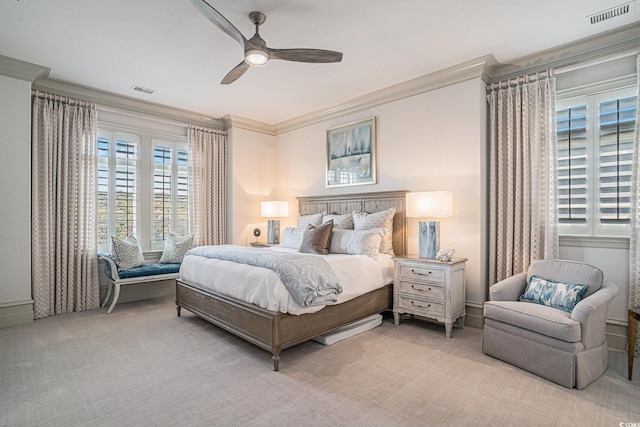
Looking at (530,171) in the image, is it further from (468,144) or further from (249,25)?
(249,25)

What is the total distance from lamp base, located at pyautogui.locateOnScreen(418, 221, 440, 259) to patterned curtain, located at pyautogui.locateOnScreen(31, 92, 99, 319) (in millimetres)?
4299

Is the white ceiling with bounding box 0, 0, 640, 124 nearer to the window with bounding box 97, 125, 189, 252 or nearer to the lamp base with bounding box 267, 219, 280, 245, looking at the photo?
the window with bounding box 97, 125, 189, 252

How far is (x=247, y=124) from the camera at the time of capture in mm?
5941

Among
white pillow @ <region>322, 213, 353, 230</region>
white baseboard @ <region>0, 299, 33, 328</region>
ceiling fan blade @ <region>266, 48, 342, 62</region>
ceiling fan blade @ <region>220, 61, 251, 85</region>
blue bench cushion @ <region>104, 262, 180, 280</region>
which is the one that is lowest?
white baseboard @ <region>0, 299, 33, 328</region>

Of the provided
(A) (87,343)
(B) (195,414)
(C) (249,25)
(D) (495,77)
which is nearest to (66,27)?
(C) (249,25)

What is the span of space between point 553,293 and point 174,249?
4.74 m

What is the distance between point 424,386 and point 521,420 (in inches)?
24.2

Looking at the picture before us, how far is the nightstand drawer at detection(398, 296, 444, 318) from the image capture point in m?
3.46

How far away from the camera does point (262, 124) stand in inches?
242

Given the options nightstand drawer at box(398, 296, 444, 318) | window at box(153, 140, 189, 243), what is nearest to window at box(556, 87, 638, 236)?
nightstand drawer at box(398, 296, 444, 318)

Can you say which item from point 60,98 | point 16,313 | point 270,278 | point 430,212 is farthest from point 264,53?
point 16,313

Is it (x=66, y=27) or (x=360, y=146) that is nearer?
(x=66, y=27)

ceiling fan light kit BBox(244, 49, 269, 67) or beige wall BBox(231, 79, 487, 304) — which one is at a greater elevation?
ceiling fan light kit BBox(244, 49, 269, 67)

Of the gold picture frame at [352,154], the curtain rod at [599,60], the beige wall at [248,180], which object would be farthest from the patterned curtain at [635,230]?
the beige wall at [248,180]
